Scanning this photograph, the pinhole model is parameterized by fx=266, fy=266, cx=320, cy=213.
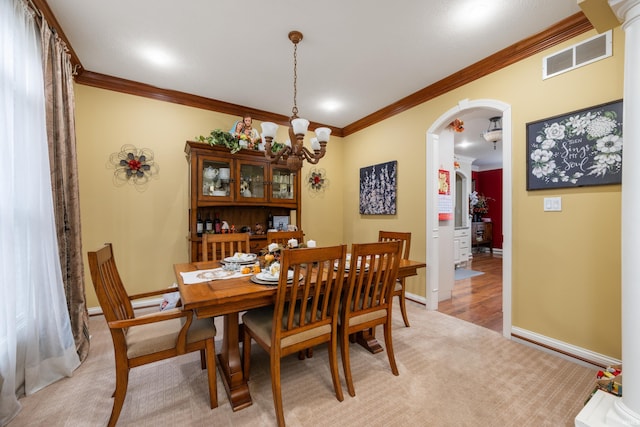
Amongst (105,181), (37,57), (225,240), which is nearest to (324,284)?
(225,240)

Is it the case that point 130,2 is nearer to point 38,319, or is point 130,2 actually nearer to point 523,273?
point 38,319

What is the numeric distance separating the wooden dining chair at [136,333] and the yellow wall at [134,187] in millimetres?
1598

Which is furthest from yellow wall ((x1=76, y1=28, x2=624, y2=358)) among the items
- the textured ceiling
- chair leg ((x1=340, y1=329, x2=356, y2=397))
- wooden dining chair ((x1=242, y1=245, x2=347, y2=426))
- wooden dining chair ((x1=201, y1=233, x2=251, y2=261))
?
wooden dining chair ((x1=242, y1=245, x2=347, y2=426))

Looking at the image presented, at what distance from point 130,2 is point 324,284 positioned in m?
2.44

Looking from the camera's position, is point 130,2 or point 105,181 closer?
point 130,2

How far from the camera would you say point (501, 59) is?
2.51 m

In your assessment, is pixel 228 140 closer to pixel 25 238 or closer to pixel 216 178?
pixel 216 178

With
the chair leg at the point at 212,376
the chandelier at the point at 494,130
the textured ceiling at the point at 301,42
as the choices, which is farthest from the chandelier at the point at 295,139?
the chandelier at the point at 494,130

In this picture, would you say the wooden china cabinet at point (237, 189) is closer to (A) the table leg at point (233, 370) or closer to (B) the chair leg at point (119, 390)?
(A) the table leg at point (233, 370)

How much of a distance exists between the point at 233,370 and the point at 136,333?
62 cm

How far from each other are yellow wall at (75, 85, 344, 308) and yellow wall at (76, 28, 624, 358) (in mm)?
11

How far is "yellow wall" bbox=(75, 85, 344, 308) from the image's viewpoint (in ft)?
9.58

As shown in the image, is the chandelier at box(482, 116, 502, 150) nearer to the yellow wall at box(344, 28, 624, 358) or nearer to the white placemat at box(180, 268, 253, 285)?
the yellow wall at box(344, 28, 624, 358)

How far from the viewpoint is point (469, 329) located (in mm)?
2674
